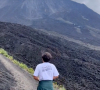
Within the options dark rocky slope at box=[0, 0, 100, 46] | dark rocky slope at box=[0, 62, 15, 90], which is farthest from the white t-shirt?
dark rocky slope at box=[0, 0, 100, 46]

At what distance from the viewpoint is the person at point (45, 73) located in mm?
4969

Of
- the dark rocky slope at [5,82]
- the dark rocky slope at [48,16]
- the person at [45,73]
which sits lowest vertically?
the dark rocky slope at [5,82]

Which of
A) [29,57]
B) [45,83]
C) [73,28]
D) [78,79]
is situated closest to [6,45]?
[29,57]

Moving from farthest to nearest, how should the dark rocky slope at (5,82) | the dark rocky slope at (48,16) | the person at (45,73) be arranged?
the dark rocky slope at (48,16) → the dark rocky slope at (5,82) → the person at (45,73)

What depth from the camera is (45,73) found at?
5.00m

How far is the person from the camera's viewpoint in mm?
4969

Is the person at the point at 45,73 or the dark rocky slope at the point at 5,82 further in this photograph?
the dark rocky slope at the point at 5,82

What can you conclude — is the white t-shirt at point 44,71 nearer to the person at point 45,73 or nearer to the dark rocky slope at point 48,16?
the person at point 45,73

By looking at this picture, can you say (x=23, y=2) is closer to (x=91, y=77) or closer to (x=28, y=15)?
(x=28, y=15)

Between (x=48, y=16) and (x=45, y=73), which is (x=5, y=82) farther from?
(x=48, y=16)

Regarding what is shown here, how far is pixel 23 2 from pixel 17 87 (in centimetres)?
10187

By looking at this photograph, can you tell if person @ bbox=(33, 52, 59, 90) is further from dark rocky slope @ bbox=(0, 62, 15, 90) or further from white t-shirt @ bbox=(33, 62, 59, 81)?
dark rocky slope @ bbox=(0, 62, 15, 90)

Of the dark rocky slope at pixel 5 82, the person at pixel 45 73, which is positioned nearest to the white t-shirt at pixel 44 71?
the person at pixel 45 73

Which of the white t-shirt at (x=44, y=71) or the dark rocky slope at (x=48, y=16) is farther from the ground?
the dark rocky slope at (x=48, y=16)
